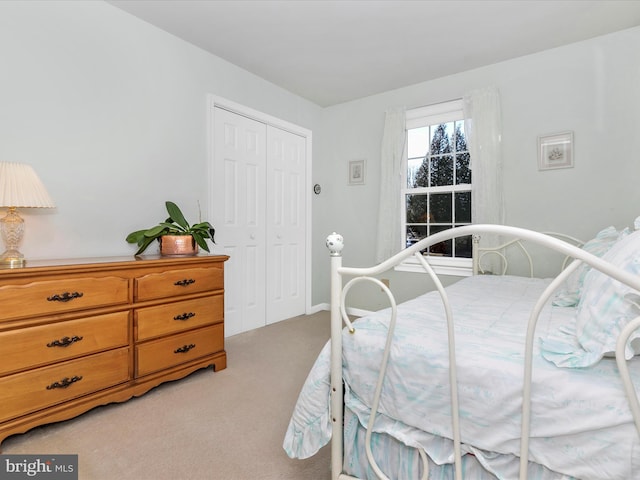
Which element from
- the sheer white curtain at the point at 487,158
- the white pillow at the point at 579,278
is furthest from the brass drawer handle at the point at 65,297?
the sheer white curtain at the point at 487,158

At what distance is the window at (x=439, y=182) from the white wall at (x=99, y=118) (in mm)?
2021

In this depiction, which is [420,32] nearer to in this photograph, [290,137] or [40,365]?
[290,137]

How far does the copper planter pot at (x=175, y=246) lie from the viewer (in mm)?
2387

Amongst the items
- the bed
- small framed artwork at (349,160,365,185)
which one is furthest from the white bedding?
small framed artwork at (349,160,365,185)

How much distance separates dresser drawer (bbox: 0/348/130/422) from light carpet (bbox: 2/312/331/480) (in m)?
0.16

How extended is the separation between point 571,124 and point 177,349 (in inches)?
131

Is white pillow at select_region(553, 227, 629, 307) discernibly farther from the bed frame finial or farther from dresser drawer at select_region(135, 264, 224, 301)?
dresser drawer at select_region(135, 264, 224, 301)

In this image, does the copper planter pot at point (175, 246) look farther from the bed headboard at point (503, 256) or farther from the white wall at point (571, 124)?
the bed headboard at point (503, 256)

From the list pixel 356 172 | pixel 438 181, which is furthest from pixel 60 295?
pixel 438 181

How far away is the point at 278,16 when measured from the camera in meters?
2.47

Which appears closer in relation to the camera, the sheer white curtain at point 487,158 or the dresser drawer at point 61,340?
the dresser drawer at point 61,340

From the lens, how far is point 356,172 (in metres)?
4.04

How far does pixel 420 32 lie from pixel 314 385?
2.64 meters

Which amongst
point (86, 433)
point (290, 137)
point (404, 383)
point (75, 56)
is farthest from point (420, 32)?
point (86, 433)
